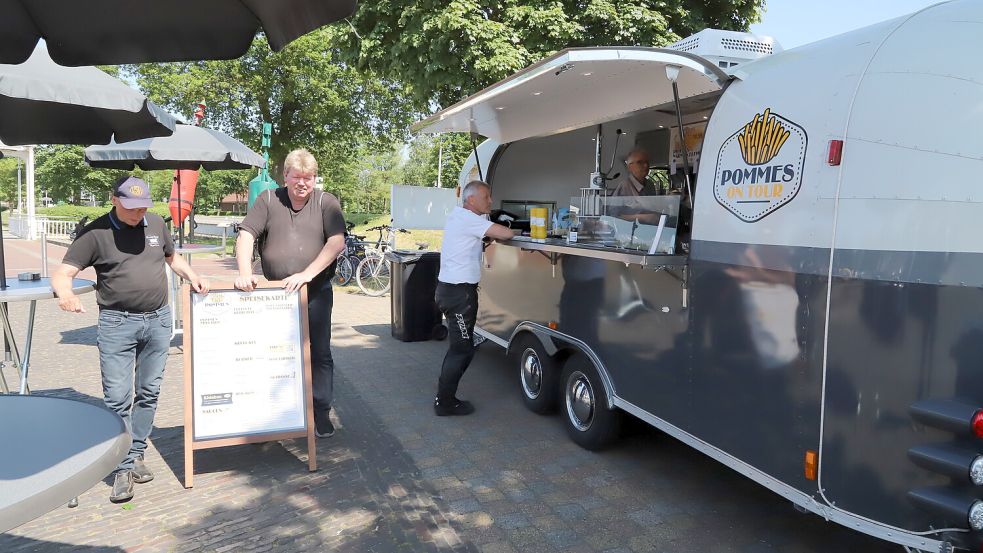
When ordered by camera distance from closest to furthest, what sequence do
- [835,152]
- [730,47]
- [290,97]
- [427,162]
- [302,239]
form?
[835,152] < [730,47] < [302,239] < [290,97] < [427,162]

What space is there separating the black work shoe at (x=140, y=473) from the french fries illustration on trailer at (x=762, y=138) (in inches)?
152

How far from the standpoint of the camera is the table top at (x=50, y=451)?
4.94 feet

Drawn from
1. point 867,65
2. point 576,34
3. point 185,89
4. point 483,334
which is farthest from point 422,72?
point 185,89

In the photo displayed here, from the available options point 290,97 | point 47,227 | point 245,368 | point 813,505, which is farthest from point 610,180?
point 47,227

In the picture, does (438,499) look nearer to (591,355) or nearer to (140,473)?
(591,355)

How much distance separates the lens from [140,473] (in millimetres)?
3832

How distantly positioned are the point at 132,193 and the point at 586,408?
3.20 meters

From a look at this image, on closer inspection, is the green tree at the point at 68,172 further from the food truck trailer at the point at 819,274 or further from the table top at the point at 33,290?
the food truck trailer at the point at 819,274

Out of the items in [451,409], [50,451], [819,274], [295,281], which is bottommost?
[451,409]

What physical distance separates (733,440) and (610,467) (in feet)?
4.06

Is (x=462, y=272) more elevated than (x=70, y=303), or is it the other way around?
(x=462, y=272)

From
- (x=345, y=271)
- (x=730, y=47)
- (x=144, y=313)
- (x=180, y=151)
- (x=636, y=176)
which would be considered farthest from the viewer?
(x=345, y=271)

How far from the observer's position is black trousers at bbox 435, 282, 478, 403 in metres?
5.04

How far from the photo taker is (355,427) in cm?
489
